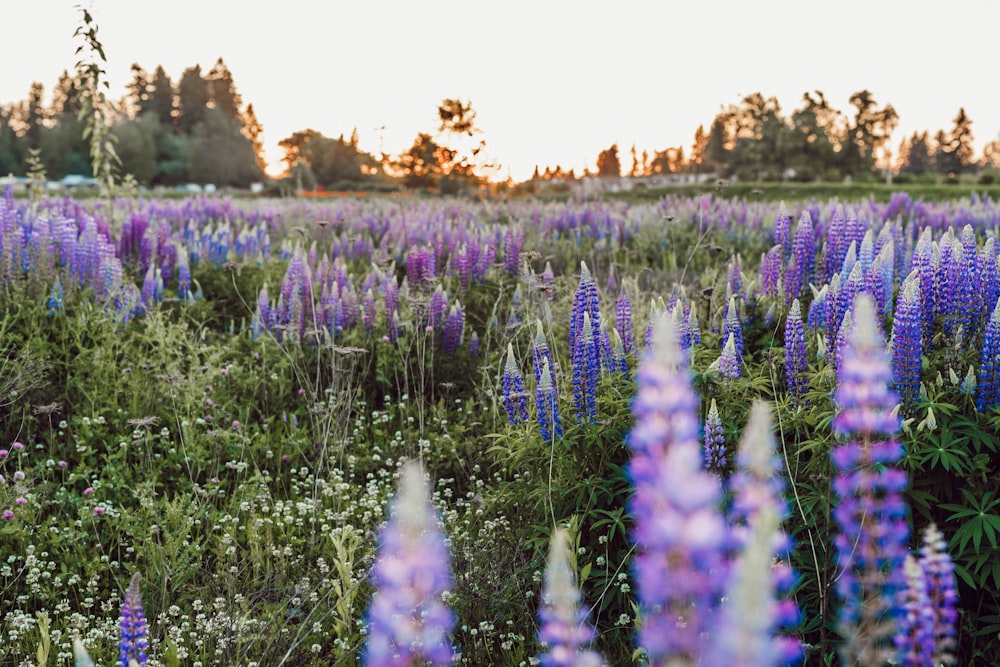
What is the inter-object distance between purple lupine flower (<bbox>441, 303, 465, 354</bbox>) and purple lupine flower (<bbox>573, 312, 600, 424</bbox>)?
266 centimetres

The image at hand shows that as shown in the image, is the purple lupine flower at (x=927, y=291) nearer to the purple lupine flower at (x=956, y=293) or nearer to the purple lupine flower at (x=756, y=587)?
the purple lupine flower at (x=956, y=293)

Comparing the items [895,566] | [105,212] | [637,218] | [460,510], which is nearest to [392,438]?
[460,510]

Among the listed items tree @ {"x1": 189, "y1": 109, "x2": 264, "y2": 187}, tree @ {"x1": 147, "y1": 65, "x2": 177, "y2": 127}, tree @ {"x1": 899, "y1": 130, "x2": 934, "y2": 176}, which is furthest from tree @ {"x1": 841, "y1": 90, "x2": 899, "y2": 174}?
tree @ {"x1": 147, "y1": 65, "x2": 177, "y2": 127}

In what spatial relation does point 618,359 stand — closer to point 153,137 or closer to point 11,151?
point 153,137

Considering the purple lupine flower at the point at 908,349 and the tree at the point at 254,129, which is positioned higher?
the tree at the point at 254,129

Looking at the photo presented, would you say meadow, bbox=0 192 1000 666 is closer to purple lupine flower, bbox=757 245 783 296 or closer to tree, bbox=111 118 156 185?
purple lupine flower, bbox=757 245 783 296

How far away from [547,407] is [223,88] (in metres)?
108

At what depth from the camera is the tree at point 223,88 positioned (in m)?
101

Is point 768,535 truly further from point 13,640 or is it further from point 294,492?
point 294,492

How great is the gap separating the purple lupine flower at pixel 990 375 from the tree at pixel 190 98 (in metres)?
102

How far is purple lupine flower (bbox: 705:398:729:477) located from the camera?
2.99m

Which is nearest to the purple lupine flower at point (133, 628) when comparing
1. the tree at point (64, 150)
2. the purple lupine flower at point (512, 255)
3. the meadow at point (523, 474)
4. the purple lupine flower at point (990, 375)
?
the meadow at point (523, 474)

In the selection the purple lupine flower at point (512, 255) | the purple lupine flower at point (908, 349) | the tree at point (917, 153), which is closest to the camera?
the purple lupine flower at point (908, 349)

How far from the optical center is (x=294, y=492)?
4703 millimetres
